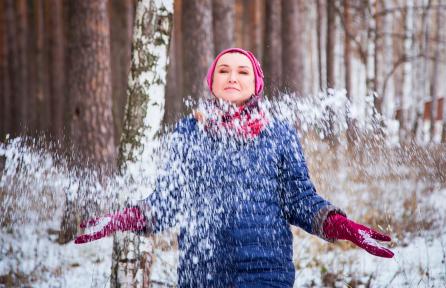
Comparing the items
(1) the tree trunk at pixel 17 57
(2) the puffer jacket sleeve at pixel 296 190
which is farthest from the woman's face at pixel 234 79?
(1) the tree trunk at pixel 17 57

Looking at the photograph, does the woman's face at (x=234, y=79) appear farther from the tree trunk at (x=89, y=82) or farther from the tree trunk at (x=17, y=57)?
the tree trunk at (x=17, y=57)

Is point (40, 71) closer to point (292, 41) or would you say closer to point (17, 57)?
point (17, 57)

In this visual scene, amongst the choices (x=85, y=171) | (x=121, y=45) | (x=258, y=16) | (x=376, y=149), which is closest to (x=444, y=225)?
(x=376, y=149)

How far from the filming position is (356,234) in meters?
2.03

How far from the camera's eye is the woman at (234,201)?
220 cm

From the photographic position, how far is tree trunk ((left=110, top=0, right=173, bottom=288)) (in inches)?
147

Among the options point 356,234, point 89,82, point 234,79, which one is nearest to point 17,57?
point 89,82

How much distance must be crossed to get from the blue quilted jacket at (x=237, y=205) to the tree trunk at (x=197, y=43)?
604cm

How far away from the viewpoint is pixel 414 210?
602 cm

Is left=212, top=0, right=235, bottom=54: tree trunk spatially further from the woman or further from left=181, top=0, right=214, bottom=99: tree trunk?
the woman

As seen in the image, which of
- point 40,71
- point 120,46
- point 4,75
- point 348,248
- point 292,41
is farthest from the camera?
point 40,71

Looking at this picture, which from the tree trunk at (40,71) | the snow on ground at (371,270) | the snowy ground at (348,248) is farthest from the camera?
the tree trunk at (40,71)

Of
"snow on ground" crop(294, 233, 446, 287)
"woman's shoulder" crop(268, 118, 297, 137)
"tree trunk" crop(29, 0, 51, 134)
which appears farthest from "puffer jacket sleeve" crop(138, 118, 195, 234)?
"tree trunk" crop(29, 0, 51, 134)

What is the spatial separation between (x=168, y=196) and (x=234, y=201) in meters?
0.38
